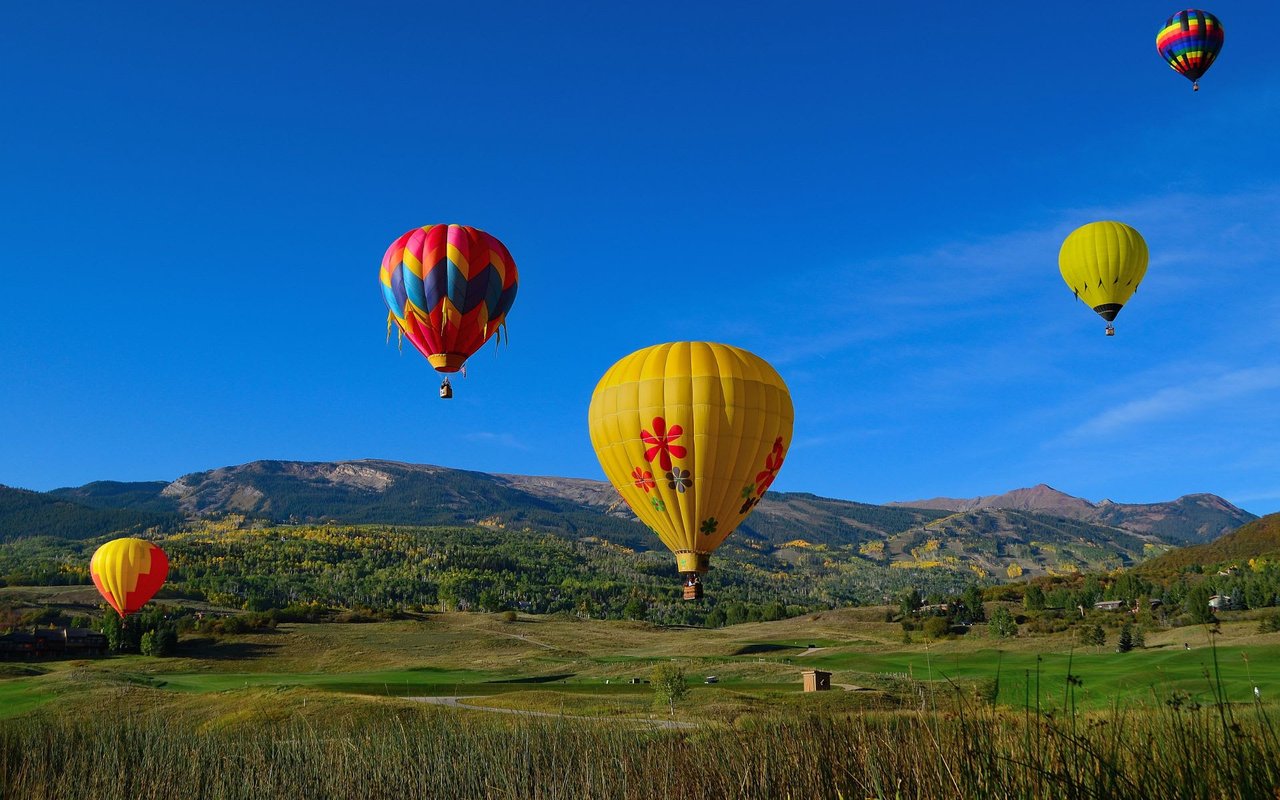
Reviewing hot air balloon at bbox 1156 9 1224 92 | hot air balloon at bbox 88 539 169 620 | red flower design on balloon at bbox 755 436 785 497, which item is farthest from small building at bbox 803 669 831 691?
hot air balloon at bbox 88 539 169 620

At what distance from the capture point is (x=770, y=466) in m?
47.2

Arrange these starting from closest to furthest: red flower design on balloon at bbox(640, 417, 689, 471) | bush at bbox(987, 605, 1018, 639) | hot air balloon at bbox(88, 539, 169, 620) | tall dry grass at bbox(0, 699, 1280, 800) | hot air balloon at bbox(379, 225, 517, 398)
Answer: tall dry grass at bbox(0, 699, 1280, 800), red flower design on balloon at bbox(640, 417, 689, 471), hot air balloon at bbox(379, 225, 517, 398), hot air balloon at bbox(88, 539, 169, 620), bush at bbox(987, 605, 1018, 639)

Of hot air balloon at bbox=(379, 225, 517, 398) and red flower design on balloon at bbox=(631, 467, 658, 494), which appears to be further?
hot air balloon at bbox=(379, 225, 517, 398)

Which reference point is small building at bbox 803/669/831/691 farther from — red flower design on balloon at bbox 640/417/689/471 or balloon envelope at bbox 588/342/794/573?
red flower design on balloon at bbox 640/417/689/471

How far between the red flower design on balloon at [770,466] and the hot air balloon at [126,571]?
222 ft

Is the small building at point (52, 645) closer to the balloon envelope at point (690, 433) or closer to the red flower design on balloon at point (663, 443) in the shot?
the balloon envelope at point (690, 433)

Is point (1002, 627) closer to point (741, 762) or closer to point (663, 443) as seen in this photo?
point (663, 443)

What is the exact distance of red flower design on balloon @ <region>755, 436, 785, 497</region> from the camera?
153 feet

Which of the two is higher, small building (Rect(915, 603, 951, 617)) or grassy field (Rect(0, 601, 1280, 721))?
small building (Rect(915, 603, 951, 617))

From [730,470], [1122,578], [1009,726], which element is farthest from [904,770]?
[1122,578]

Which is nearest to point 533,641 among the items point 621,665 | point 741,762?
point 621,665

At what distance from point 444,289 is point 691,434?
15429mm

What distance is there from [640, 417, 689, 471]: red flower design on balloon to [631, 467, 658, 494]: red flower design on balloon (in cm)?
79

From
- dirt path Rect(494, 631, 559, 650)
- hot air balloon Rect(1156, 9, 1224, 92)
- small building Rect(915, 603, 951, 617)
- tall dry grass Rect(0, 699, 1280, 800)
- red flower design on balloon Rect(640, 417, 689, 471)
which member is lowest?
dirt path Rect(494, 631, 559, 650)
